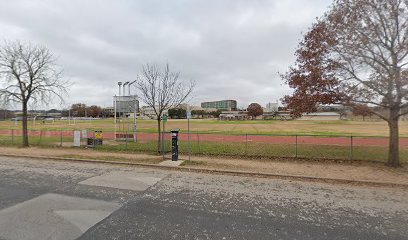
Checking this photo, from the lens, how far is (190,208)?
5430mm

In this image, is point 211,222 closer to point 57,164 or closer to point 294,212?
point 294,212

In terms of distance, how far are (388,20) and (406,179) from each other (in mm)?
6446

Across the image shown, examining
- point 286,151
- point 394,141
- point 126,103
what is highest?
point 126,103

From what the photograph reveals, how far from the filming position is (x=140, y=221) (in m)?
4.70

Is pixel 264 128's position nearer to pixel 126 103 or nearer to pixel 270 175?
pixel 126 103

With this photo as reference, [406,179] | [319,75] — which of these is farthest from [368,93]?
[406,179]

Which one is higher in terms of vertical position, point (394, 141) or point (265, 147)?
point (394, 141)

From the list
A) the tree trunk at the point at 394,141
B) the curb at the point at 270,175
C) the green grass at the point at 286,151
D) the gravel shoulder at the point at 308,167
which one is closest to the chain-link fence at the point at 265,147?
the green grass at the point at 286,151

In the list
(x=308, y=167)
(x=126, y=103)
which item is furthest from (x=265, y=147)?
(x=126, y=103)

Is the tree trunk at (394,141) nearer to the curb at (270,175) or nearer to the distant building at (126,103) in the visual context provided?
the curb at (270,175)

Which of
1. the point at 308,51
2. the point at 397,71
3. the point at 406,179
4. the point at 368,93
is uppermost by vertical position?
the point at 308,51

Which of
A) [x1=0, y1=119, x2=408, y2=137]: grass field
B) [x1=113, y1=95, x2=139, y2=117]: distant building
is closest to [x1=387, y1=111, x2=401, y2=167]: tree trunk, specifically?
[x1=113, y1=95, x2=139, y2=117]: distant building

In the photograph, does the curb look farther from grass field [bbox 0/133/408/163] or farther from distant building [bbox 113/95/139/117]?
distant building [bbox 113/95/139/117]

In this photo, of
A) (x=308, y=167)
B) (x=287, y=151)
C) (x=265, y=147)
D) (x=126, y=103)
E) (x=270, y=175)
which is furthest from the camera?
(x=126, y=103)
